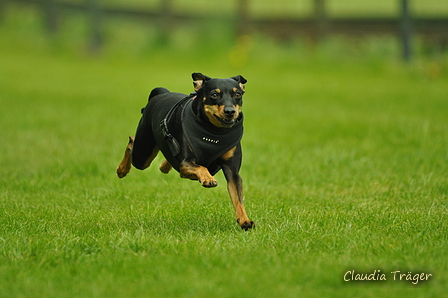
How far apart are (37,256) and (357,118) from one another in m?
9.22

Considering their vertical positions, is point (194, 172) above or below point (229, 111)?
below

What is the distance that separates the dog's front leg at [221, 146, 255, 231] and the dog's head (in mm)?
309

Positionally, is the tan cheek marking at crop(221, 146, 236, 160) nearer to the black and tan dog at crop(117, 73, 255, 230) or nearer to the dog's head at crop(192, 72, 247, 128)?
the black and tan dog at crop(117, 73, 255, 230)

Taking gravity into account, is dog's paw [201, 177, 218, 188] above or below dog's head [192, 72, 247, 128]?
below

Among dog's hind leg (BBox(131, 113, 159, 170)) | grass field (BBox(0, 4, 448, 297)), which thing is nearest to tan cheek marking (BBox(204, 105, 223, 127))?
grass field (BBox(0, 4, 448, 297))

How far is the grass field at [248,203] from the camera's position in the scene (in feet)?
14.2

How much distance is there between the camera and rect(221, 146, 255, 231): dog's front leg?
549 cm

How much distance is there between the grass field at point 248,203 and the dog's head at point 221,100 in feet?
2.86

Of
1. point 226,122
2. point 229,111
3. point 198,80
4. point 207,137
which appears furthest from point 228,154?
point 198,80

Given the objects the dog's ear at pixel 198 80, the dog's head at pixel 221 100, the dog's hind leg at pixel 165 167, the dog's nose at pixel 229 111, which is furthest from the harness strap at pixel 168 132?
the dog's hind leg at pixel 165 167

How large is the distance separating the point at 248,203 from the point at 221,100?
5.89 ft

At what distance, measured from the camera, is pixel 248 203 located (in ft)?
22.5

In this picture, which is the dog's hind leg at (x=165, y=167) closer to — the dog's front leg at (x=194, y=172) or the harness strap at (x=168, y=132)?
the harness strap at (x=168, y=132)

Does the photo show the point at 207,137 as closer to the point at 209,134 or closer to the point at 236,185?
the point at 209,134
